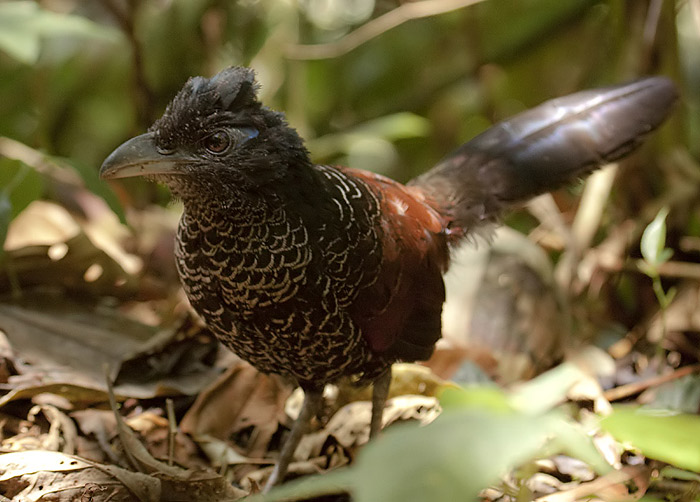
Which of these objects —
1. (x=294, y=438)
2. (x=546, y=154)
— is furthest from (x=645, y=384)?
(x=294, y=438)

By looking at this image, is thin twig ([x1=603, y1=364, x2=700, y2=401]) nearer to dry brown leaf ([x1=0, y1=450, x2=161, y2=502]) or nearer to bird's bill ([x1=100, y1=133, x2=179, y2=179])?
dry brown leaf ([x1=0, y1=450, x2=161, y2=502])

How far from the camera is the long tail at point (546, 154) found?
11.0 ft

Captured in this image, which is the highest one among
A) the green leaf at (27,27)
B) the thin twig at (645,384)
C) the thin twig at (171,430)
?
the green leaf at (27,27)

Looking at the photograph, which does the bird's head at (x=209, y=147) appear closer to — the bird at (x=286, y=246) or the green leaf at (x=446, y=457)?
the bird at (x=286, y=246)

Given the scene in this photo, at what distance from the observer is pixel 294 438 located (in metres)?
2.77

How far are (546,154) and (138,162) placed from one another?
191 cm

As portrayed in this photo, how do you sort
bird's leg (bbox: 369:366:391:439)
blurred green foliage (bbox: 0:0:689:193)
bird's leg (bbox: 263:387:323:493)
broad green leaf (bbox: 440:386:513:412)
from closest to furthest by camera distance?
broad green leaf (bbox: 440:386:513:412)
bird's leg (bbox: 263:387:323:493)
bird's leg (bbox: 369:366:391:439)
blurred green foliage (bbox: 0:0:689:193)

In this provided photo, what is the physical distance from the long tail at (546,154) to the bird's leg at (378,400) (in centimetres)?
78

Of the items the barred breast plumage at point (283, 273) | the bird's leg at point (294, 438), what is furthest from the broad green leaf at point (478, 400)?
the bird's leg at point (294, 438)

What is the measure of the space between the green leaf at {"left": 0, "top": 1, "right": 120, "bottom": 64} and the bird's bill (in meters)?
0.92

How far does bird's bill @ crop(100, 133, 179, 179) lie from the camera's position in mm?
2336

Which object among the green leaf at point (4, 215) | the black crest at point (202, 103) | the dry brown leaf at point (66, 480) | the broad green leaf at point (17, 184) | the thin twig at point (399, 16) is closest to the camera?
the dry brown leaf at point (66, 480)

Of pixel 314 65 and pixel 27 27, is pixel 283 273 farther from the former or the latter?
pixel 314 65

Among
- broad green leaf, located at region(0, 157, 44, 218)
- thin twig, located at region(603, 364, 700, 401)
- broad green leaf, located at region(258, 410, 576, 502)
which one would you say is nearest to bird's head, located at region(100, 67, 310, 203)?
broad green leaf, located at region(0, 157, 44, 218)
